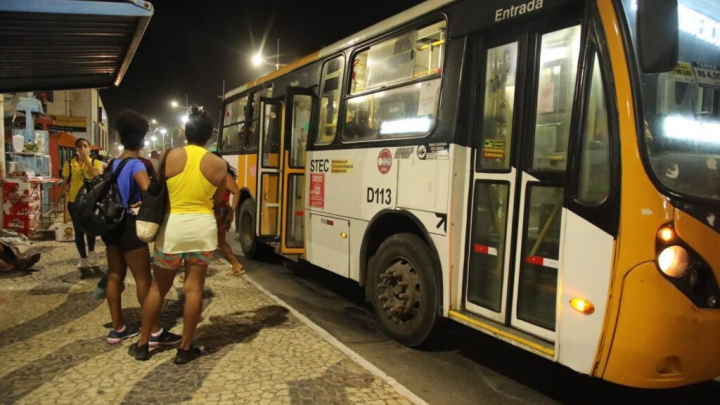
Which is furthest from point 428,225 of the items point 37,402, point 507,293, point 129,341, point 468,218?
point 37,402

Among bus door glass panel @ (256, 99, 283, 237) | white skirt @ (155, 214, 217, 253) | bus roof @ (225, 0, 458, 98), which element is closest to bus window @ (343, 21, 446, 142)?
bus roof @ (225, 0, 458, 98)

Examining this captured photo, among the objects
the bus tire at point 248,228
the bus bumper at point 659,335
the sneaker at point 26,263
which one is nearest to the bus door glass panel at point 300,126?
the bus tire at point 248,228

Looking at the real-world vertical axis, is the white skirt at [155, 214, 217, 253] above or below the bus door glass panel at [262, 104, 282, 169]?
below

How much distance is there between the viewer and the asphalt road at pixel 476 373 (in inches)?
136

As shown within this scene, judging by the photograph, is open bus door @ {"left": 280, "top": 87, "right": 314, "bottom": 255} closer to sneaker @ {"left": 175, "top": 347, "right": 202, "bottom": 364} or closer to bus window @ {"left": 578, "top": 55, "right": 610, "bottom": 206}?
sneaker @ {"left": 175, "top": 347, "right": 202, "bottom": 364}

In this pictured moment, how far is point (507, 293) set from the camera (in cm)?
337

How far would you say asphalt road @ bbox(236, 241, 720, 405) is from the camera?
3.47m

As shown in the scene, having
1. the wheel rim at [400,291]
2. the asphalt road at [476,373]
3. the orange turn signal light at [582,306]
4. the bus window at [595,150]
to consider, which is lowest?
the asphalt road at [476,373]

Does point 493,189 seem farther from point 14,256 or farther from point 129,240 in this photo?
point 14,256

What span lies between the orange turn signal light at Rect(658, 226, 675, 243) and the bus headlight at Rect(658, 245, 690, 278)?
50 millimetres

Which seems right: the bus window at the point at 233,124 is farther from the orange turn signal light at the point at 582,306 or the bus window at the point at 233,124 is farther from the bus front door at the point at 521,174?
the orange turn signal light at the point at 582,306

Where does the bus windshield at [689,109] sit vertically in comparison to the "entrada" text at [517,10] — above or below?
below

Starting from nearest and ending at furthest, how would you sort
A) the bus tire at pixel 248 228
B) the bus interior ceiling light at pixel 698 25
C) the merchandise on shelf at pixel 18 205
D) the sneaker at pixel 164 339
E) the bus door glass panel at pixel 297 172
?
the bus interior ceiling light at pixel 698 25 < the sneaker at pixel 164 339 < the bus door glass panel at pixel 297 172 < the bus tire at pixel 248 228 < the merchandise on shelf at pixel 18 205

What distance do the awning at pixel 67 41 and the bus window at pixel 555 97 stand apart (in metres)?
3.32
